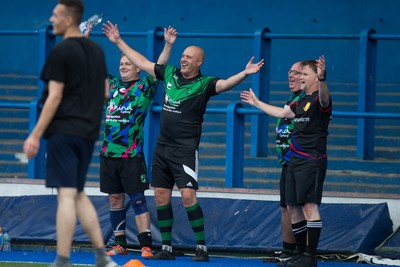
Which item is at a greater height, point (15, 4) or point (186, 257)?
point (15, 4)

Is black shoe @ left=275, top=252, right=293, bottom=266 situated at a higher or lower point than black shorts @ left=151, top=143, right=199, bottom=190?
lower

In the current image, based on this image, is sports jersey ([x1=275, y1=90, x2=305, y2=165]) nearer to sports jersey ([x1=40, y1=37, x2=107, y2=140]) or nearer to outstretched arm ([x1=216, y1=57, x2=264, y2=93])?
outstretched arm ([x1=216, y1=57, x2=264, y2=93])

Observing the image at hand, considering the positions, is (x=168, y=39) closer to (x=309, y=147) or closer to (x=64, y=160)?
(x=309, y=147)

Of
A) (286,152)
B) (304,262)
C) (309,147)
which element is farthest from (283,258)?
(309,147)

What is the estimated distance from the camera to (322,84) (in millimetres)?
9023

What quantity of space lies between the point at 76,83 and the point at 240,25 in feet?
29.4

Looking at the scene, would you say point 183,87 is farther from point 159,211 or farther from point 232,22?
point 232,22

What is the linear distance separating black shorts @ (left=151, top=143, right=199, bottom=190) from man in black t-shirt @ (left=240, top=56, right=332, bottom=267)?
0.85 m

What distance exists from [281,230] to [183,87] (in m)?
1.74

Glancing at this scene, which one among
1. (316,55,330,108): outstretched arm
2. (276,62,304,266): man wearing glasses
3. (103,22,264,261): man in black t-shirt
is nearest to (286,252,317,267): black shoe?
(276,62,304,266): man wearing glasses

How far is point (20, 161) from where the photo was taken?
14297mm

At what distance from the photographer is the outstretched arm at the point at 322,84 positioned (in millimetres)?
8914

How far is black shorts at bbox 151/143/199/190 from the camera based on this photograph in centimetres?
990

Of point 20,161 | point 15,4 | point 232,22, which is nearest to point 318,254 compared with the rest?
point 20,161
